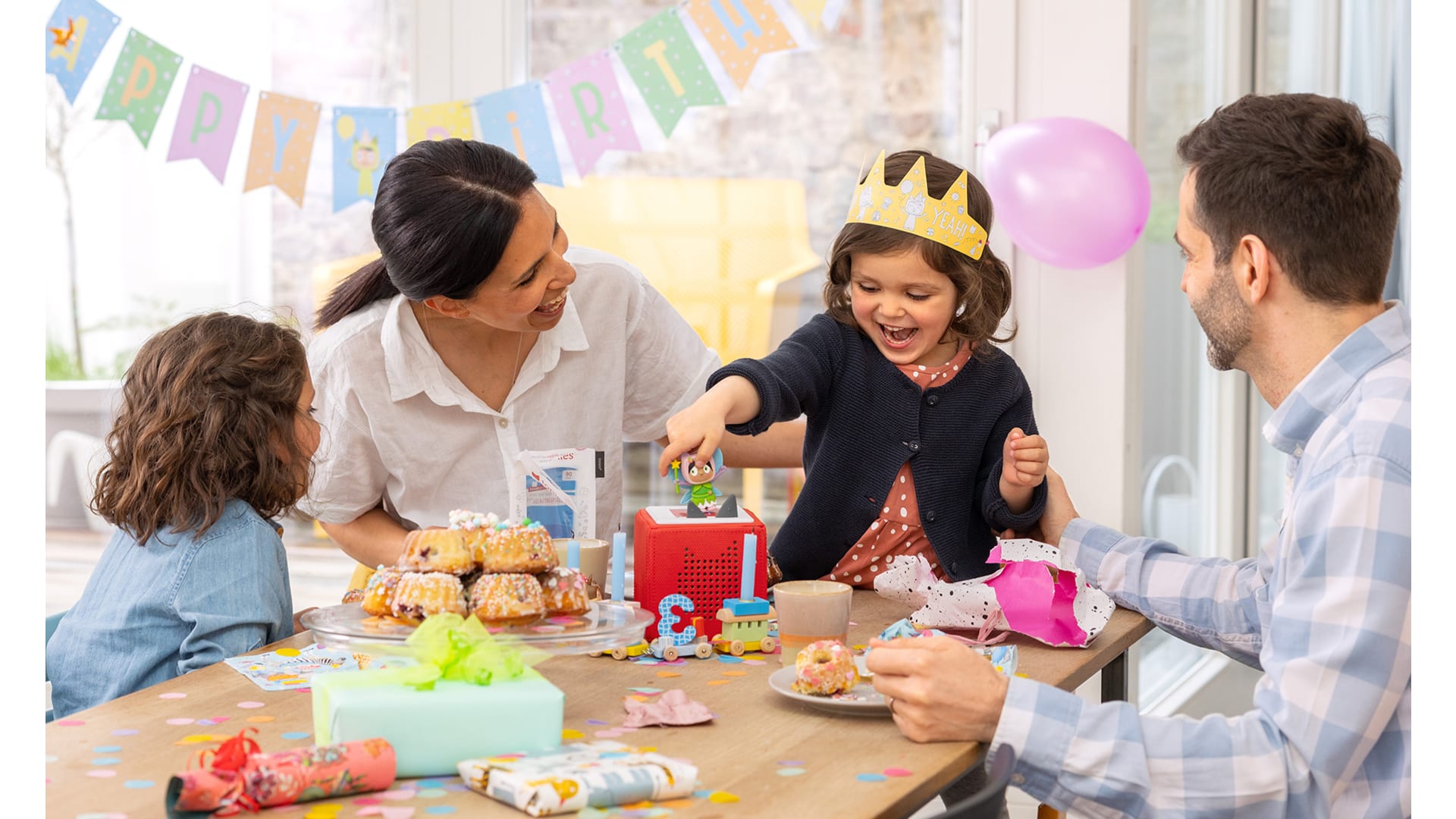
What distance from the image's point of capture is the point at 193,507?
165 centimetres

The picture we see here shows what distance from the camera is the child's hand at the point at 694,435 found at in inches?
64.6

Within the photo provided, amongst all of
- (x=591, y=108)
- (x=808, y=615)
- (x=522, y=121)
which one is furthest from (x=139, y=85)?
(x=808, y=615)

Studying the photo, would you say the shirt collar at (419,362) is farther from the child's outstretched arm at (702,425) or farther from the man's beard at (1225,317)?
the man's beard at (1225,317)

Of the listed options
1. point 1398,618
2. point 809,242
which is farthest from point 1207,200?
point 809,242

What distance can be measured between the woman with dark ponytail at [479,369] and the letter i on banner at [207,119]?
728mm

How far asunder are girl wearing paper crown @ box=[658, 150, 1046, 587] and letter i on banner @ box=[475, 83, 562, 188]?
97 cm

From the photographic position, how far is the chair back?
0.97 metres

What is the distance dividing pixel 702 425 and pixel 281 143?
5.00 ft

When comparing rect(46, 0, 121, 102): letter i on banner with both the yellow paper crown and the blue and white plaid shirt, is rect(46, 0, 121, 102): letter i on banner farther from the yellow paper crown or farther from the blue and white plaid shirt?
the blue and white plaid shirt

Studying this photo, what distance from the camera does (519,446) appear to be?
85.4 inches

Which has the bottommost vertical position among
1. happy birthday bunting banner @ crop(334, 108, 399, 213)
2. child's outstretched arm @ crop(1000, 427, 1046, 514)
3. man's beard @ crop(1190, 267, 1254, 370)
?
child's outstretched arm @ crop(1000, 427, 1046, 514)

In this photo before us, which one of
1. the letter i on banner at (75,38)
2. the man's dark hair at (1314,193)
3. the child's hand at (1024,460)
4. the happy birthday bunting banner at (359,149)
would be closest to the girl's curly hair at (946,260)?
the child's hand at (1024,460)

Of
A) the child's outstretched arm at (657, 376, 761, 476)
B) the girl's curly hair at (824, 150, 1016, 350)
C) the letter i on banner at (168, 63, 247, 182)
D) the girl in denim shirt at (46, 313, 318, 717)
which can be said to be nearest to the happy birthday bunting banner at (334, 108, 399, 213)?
the letter i on banner at (168, 63, 247, 182)

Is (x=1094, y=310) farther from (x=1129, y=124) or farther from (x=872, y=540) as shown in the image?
(x=872, y=540)
